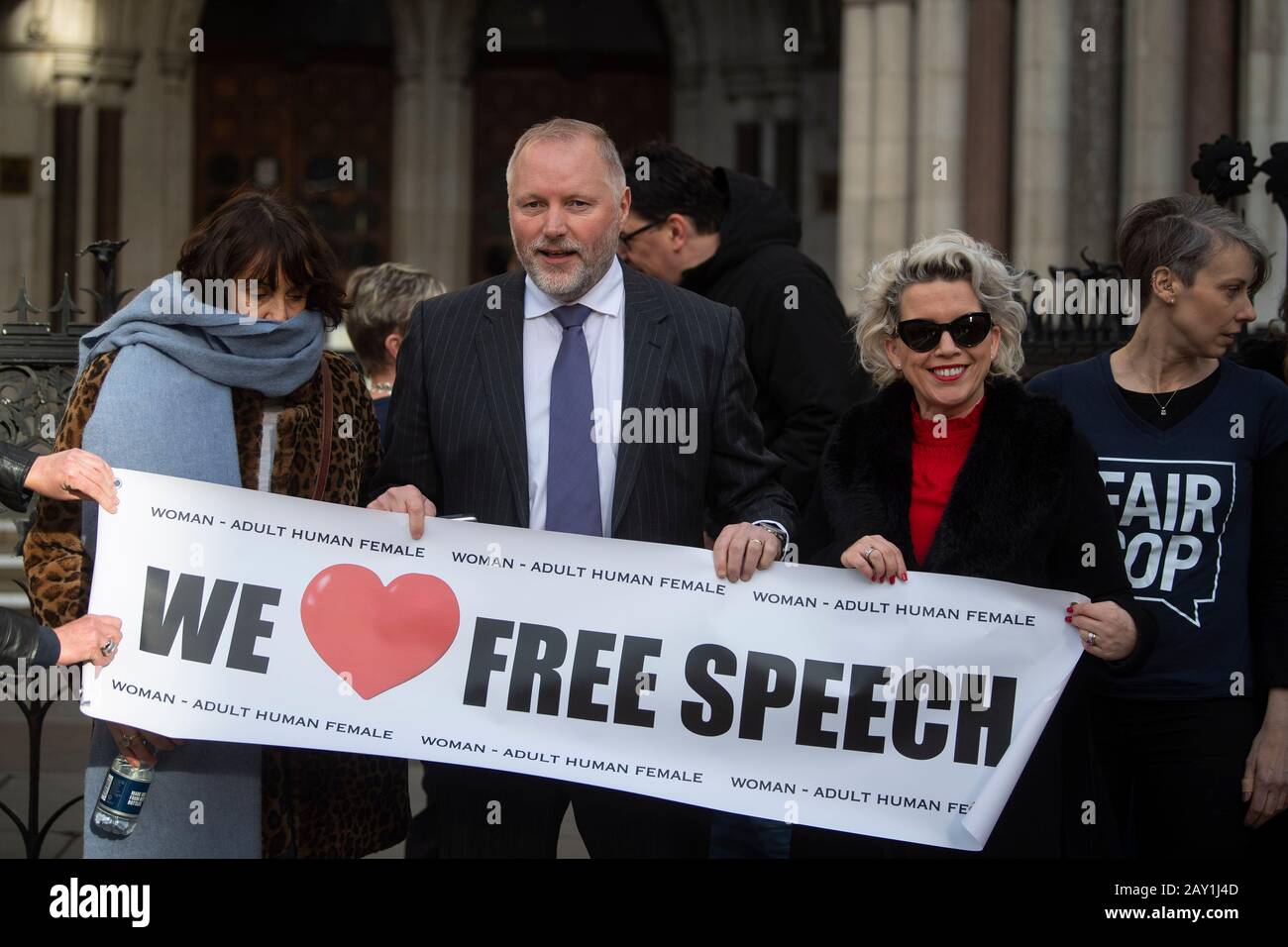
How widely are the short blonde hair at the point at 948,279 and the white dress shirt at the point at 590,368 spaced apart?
53 centimetres

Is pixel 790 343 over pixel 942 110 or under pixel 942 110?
under

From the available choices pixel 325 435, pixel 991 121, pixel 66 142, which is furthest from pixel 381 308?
pixel 66 142

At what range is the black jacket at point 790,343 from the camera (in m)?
4.71

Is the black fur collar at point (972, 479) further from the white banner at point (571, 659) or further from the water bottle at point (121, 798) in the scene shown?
the water bottle at point (121, 798)

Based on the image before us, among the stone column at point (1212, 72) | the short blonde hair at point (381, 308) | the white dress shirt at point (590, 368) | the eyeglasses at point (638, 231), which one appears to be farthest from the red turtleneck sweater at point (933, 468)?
the stone column at point (1212, 72)

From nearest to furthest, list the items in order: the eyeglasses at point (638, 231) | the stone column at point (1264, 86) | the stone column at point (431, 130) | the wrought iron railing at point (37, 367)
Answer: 1. the eyeglasses at point (638, 231)
2. the wrought iron railing at point (37, 367)
3. the stone column at point (1264, 86)
4. the stone column at point (431, 130)

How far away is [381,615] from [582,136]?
3.61 feet

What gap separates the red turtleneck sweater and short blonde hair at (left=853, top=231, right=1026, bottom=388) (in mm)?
144

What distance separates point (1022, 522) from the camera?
3.31m

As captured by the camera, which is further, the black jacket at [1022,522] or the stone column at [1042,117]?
the stone column at [1042,117]

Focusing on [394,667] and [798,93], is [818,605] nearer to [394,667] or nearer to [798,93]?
[394,667]

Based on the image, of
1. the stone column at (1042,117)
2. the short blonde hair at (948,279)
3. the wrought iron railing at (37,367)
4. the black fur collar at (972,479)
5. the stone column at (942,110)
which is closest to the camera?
the black fur collar at (972,479)

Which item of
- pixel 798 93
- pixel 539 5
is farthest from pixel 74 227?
pixel 798 93

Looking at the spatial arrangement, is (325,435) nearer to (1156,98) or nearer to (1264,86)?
(1264,86)
